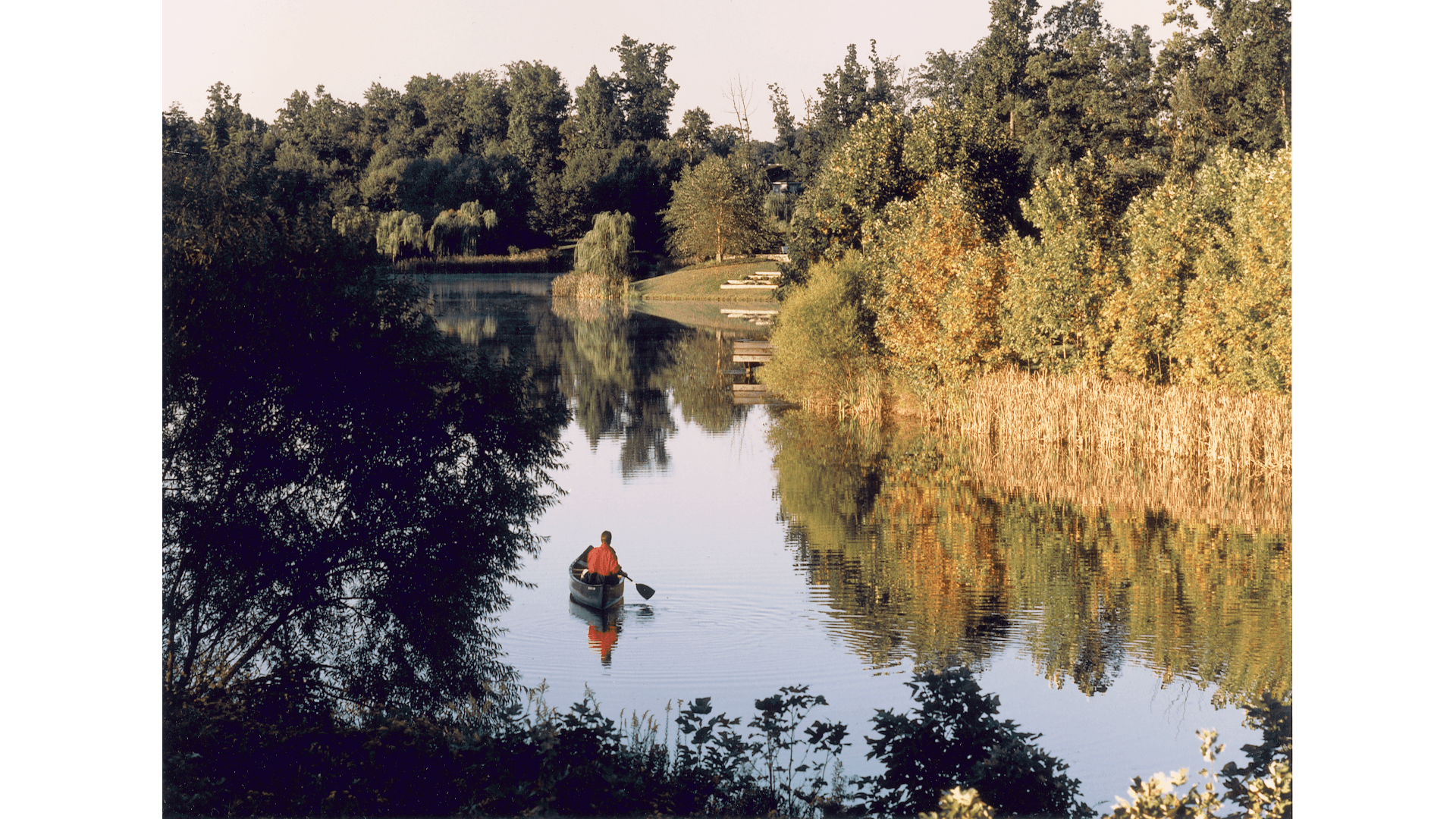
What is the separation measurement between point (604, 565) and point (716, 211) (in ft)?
16.7

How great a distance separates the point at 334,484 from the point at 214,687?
1.47 meters

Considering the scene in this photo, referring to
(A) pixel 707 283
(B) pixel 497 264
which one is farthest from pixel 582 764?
(A) pixel 707 283

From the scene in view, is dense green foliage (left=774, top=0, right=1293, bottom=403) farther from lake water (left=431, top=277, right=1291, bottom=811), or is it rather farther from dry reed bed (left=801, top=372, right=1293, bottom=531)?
lake water (left=431, top=277, right=1291, bottom=811)

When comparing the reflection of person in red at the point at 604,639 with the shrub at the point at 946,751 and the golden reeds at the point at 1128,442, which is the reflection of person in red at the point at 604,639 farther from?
the golden reeds at the point at 1128,442

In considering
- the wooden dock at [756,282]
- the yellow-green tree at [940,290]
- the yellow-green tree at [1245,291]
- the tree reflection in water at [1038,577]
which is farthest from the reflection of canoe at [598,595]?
the wooden dock at [756,282]

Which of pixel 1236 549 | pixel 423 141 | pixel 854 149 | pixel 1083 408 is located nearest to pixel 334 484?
pixel 423 141

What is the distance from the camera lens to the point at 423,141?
9695 mm

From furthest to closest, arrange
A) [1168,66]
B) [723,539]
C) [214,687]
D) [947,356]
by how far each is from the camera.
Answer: [947,356]
[1168,66]
[723,539]
[214,687]

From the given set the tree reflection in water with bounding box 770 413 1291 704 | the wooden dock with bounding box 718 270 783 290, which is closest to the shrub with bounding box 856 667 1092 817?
the tree reflection in water with bounding box 770 413 1291 704

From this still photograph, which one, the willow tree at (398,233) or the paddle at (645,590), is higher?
the willow tree at (398,233)

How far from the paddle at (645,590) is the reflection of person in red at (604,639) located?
A: 0.55 meters

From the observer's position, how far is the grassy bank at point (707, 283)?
89.4ft

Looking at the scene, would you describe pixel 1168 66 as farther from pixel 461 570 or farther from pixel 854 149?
pixel 854 149

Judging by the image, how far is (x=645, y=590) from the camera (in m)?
9.48
